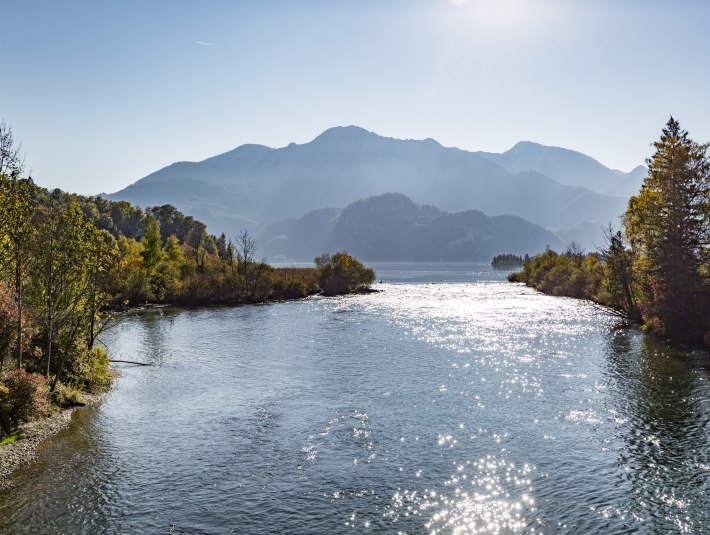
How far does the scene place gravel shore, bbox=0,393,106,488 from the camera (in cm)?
2290

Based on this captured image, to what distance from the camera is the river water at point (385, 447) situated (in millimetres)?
19312

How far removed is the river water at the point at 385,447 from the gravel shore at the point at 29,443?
0.71m

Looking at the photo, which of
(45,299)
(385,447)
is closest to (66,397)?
(45,299)

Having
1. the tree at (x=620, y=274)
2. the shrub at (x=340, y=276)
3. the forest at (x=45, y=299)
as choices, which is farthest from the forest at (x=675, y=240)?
the shrub at (x=340, y=276)

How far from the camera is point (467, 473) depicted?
75.8 feet

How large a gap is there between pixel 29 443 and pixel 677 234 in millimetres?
64943

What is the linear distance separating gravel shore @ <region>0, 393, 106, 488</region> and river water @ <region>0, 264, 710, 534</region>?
2.32 ft

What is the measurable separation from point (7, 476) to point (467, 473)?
2085 centimetres

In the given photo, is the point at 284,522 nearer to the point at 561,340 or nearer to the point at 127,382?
the point at 127,382

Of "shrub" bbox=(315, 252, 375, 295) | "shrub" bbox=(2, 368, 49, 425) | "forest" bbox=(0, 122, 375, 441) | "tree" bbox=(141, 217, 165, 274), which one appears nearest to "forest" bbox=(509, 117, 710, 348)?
"forest" bbox=(0, 122, 375, 441)

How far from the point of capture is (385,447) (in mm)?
26250

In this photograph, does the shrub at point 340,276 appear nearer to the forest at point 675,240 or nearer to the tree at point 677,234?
the forest at point 675,240

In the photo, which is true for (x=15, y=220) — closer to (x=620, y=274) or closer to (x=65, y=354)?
(x=65, y=354)

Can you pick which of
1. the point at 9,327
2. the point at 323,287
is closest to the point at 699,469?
the point at 9,327
